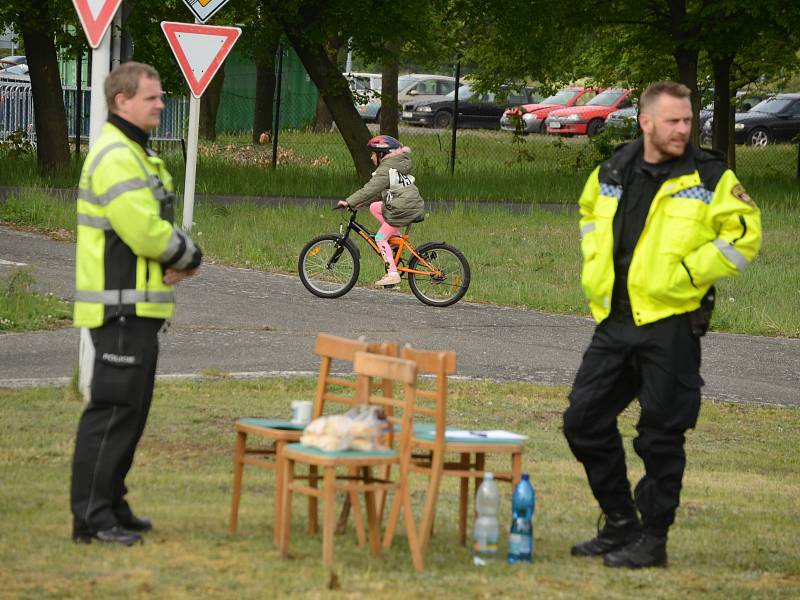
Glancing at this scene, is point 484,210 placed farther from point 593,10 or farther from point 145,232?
point 145,232

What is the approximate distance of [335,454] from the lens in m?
6.02

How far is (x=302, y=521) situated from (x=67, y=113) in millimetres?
27224

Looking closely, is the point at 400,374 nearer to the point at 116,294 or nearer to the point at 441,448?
the point at 441,448

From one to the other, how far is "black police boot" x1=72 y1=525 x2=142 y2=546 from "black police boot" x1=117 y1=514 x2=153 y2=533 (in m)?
0.16

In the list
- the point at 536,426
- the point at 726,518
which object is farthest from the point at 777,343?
the point at 726,518

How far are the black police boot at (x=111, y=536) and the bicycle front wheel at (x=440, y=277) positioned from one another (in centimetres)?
913

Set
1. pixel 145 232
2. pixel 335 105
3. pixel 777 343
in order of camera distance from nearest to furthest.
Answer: pixel 145 232 < pixel 777 343 < pixel 335 105

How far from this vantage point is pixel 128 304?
6.39m

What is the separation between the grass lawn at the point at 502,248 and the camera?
15953mm

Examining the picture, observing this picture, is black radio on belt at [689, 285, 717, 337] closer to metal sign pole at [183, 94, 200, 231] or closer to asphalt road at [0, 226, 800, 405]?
asphalt road at [0, 226, 800, 405]

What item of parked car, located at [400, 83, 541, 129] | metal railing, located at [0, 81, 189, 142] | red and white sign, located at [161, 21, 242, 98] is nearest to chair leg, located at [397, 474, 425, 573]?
red and white sign, located at [161, 21, 242, 98]

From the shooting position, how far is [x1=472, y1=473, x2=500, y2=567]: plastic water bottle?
250 inches

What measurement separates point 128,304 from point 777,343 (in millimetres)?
9107

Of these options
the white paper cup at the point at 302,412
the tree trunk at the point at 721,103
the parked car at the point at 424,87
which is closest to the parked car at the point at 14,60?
the parked car at the point at 424,87
